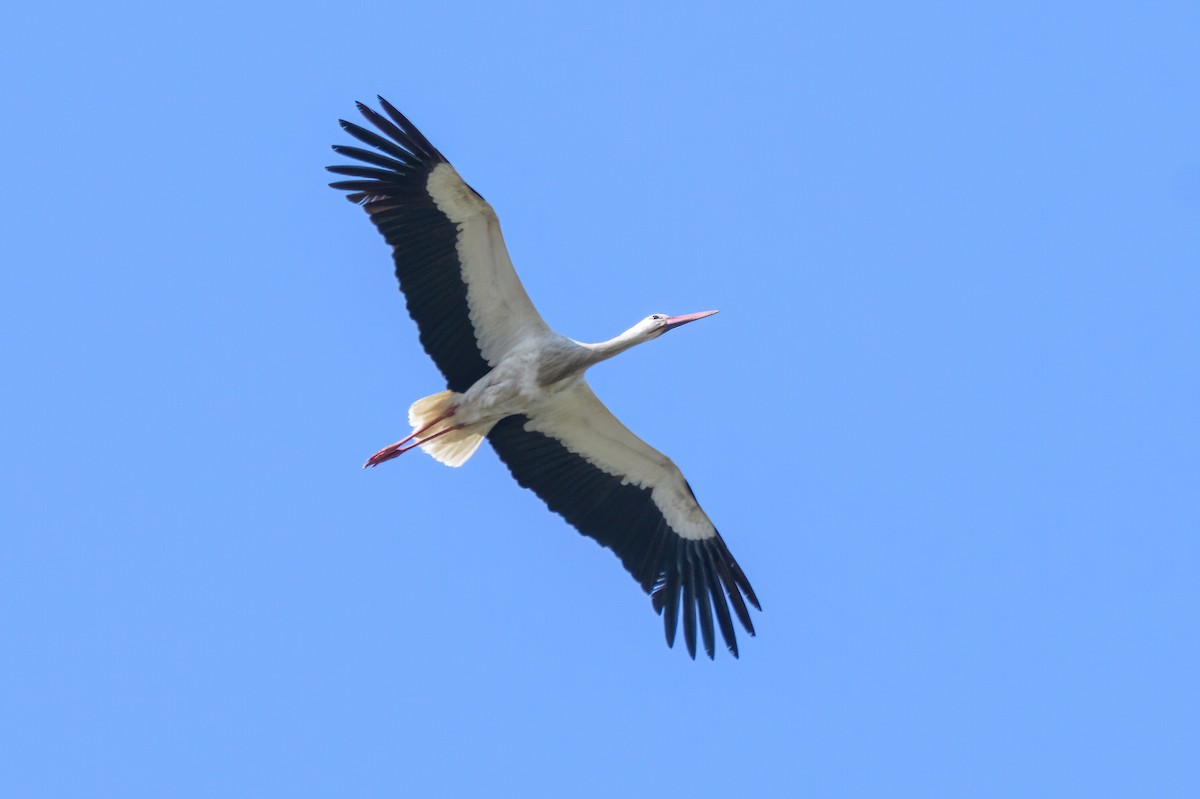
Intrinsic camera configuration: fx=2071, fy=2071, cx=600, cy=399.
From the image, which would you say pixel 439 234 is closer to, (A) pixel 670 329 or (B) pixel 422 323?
(B) pixel 422 323

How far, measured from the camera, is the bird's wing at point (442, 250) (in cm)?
1345

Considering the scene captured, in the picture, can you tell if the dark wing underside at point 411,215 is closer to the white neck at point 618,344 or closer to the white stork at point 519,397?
the white stork at point 519,397

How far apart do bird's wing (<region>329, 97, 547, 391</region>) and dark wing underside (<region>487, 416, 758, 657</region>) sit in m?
0.64

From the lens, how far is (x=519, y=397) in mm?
13844

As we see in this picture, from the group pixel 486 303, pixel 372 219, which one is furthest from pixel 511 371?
pixel 372 219

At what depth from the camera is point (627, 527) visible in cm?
1427

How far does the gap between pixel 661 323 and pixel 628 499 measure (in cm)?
128

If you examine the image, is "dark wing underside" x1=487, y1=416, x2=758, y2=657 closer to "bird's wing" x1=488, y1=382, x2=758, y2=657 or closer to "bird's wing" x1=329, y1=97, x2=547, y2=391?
"bird's wing" x1=488, y1=382, x2=758, y2=657

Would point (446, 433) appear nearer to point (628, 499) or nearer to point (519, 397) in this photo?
point (519, 397)

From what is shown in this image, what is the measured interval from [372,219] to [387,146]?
0.49 metres

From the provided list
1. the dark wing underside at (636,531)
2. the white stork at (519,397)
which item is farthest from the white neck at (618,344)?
the dark wing underside at (636,531)

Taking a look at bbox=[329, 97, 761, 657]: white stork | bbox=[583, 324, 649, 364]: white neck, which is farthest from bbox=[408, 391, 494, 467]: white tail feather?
bbox=[583, 324, 649, 364]: white neck

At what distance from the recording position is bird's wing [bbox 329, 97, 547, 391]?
13445 mm

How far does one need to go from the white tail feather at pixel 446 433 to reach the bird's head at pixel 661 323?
1.24 metres
